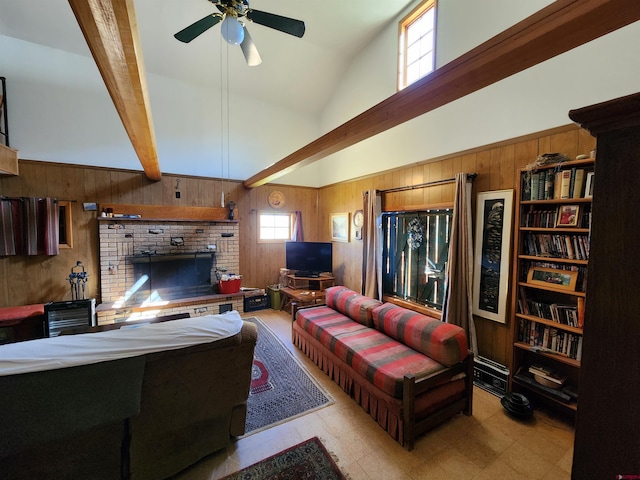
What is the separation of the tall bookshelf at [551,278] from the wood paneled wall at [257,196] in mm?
280

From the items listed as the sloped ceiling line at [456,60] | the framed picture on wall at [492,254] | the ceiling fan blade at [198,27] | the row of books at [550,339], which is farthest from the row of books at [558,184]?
the ceiling fan blade at [198,27]

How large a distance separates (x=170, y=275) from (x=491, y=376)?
466 cm

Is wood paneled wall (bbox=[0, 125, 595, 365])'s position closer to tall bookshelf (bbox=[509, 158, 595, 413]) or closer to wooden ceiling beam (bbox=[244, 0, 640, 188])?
tall bookshelf (bbox=[509, 158, 595, 413])

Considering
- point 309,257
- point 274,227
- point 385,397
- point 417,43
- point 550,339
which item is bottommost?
point 385,397

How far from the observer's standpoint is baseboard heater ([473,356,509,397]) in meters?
2.47

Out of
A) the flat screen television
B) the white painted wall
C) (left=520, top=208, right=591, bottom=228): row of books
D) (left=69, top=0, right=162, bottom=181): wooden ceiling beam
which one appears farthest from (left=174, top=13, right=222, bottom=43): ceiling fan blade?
the flat screen television

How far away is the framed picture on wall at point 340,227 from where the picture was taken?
16.4ft

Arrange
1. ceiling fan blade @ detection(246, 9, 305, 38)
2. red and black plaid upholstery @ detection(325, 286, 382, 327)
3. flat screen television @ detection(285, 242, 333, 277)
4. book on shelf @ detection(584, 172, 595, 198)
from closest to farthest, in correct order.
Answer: book on shelf @ detection(584, 172, 595, 198) → ceiling fan blade @ detection(246, 9, 305, 38) → red and black plaid upholstery @ detection(325, 286, 382, 327) → flat screen television @ detection(285, 242, 333, 277)

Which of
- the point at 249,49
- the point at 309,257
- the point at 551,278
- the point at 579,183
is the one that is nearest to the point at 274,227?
the point at 309,257

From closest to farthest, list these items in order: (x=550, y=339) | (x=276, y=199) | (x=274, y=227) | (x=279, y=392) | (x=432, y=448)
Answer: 1. (x=432, y=448)
2. (x=550, y=339)
3. (x=279, y=392)
4. (x=276, y=199)
5. (x=274, y=227)

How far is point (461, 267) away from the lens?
9.45ft

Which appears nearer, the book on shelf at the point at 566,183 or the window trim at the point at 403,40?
the book on shelf at the point at 566,183

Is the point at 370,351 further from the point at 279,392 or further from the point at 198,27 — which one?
the point at 198,27

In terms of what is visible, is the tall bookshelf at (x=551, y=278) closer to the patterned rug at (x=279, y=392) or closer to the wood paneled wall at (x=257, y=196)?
the wood paneled wall at (x=257, y=196)
